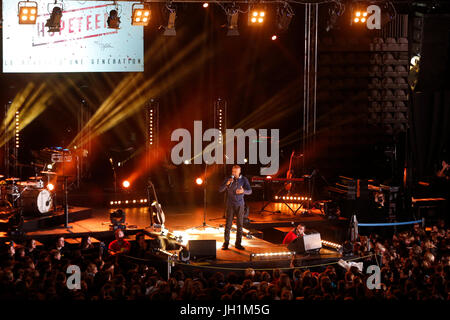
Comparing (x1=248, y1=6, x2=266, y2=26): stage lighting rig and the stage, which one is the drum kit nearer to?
the stage

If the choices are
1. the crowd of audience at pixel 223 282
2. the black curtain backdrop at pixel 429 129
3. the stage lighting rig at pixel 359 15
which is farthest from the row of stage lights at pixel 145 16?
the crowd of audience at pixel 223 282

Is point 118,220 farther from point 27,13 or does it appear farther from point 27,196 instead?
point 27,13

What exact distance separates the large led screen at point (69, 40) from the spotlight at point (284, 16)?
4261 millimetres

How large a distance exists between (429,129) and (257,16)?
6116 millimetres

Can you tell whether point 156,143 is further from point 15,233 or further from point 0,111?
point 15,233

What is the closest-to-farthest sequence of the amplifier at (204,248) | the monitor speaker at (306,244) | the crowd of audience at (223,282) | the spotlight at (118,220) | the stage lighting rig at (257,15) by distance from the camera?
the crowd of audience at (223,282) → the amplifier at (204,248) → the monitor speaker at (306,244) → the spotlight at (118,220) → the stage lighting rig at (257,15)

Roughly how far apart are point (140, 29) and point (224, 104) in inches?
123

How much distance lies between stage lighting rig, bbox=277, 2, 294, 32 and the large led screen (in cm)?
426

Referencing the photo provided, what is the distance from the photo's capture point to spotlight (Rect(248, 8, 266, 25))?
1229 cm

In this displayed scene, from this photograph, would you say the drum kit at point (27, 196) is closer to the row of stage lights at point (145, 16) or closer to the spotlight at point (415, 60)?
the row of stage lights at point (145, 16)

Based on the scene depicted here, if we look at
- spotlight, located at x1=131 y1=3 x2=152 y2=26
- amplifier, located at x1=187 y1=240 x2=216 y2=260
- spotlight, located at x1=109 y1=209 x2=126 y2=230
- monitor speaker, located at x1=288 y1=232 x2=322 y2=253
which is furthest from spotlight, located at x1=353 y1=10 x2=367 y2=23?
spotlight, located at x1=109 y1=209 x2=126 y2=230

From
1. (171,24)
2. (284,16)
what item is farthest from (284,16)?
(171,24)

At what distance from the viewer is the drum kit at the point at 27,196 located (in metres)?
12.0

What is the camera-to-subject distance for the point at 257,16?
12352 millimetres
